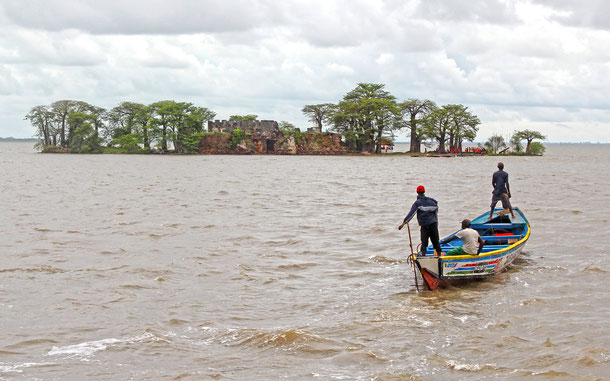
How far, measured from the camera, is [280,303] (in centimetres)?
1302

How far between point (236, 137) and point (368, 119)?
987 inches

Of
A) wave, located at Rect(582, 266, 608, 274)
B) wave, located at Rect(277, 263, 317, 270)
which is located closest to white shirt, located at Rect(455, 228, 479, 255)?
wave, located at Rect(582, 266, 608, 274)

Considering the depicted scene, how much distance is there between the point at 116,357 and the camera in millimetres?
9805

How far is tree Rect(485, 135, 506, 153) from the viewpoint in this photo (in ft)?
381

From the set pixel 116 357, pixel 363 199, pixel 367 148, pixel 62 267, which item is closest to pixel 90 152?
pixel 367 148

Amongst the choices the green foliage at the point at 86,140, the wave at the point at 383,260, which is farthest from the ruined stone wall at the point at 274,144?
the wave at the point at 383,260

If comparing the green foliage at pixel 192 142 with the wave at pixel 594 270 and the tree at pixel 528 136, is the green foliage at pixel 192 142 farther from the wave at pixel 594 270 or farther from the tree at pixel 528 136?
the wave at pixel 594 270

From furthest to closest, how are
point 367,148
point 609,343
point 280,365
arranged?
point 367,148
point 609,343
point 280,365

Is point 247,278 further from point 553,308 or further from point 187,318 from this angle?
point 553,308

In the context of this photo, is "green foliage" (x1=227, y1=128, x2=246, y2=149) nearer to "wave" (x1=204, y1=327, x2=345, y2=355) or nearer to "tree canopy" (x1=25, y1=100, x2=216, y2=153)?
"tree canopy" (x1=25, y1=100, x2=216, y2=153)

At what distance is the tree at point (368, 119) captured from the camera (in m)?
107

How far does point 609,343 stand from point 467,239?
181 inches

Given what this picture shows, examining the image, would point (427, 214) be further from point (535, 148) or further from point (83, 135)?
point (83, 135)

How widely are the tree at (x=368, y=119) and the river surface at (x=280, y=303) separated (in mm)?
82139
